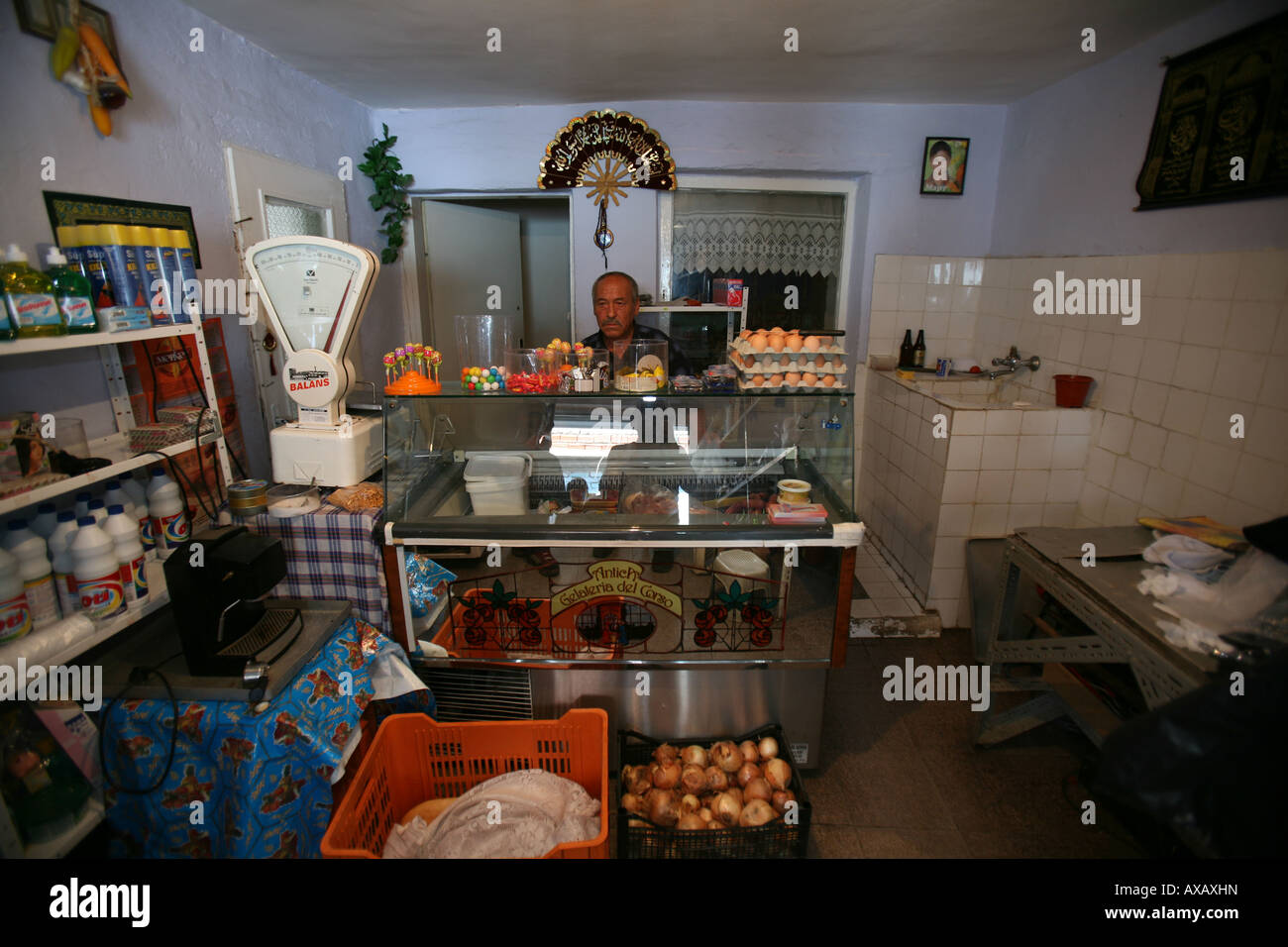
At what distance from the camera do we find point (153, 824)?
1625 millimetres

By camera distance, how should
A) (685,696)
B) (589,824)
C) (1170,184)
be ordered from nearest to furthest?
Answer: (589,824), (685,696), (1170,184)

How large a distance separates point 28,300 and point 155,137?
1.25 metres

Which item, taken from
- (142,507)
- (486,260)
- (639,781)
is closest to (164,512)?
(142,507)

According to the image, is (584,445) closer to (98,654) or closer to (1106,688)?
(98,654)

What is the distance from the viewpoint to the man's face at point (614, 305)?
329 centimetres

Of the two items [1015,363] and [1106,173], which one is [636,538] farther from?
[1106,173]

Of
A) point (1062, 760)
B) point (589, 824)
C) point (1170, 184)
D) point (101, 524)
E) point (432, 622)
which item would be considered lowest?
point (1062, 760)

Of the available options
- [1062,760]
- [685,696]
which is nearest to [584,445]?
[685,696]

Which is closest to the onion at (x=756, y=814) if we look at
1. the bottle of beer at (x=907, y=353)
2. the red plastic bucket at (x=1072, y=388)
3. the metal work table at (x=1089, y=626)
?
the metal work table at (x=1089, y=626)

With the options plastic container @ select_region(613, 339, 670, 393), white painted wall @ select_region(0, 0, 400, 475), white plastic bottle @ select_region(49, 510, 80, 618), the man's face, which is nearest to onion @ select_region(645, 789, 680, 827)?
plastic container @ select_region(613, 339, 670, 393)

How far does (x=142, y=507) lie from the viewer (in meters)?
1.84

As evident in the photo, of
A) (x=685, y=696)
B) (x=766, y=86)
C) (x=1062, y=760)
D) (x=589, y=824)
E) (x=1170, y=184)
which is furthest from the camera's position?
(x=766, y=86)

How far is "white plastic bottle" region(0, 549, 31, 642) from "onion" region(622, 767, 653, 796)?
66.6 inches

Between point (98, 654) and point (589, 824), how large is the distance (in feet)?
5.12
